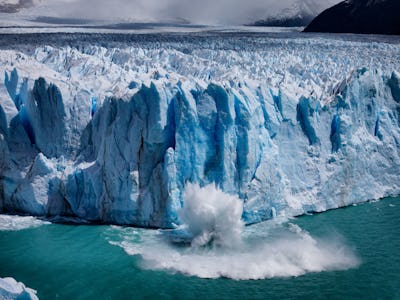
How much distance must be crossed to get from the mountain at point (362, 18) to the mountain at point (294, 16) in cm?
550

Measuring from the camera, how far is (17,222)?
976 centimetres

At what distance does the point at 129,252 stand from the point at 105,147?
6.81ft

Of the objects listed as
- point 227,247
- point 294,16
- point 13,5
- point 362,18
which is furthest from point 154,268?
point 13,5

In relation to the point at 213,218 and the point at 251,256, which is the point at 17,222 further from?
the point at 251,256

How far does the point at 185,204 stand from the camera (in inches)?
357

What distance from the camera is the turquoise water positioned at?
751cm

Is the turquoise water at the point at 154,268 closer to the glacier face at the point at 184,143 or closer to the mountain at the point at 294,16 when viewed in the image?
the glacier face at the point at 184,143

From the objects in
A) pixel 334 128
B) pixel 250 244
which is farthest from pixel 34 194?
pixel 334 128

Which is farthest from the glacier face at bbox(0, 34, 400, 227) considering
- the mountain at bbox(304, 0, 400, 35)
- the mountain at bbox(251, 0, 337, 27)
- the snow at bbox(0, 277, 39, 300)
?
the mountain at bbox(251, 0, 337, 27)

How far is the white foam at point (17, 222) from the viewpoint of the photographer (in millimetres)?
9570

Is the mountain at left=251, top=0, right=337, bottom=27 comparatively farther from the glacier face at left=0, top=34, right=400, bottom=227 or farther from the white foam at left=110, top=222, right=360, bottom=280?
the white foam at left=110, top=222, right=360, bottom=280

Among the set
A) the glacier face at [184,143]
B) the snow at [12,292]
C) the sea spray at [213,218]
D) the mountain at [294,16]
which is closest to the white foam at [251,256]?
the sea spray at [213,218]

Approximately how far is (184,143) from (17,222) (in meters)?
3.18

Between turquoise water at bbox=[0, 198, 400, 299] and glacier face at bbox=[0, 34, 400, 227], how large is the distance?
590 millimetres
